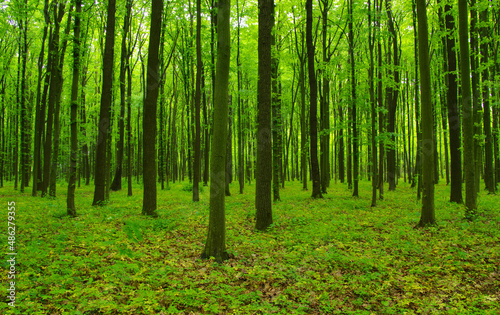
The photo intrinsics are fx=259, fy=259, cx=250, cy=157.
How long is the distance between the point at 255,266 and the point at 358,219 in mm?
6148

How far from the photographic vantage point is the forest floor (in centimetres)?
401

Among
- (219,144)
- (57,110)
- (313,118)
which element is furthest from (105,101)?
(313,118)

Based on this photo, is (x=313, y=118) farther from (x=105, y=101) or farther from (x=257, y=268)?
(x=257, y=268)

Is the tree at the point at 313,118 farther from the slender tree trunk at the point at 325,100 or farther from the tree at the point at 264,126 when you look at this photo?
the tree at the point at 264,126

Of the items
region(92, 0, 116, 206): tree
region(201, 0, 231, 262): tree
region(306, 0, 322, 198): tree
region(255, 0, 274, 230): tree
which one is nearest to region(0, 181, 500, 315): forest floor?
region(201, 0, 231, 262): tree

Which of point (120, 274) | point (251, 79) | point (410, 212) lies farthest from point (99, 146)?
point (251, 79)

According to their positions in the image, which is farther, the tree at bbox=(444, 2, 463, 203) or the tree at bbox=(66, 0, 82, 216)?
the tree at bbox=(444, 2, 463, 203)

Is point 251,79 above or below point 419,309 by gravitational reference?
above

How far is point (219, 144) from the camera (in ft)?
19.0

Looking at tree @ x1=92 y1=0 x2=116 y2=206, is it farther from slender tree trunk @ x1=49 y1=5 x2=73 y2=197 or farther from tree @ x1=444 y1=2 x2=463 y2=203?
tree @ x1=444 y1=2 x2=463 y2=203

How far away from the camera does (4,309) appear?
334 centimetres

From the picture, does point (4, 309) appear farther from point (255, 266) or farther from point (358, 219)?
point (358, 219)

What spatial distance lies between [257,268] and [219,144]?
279 cm

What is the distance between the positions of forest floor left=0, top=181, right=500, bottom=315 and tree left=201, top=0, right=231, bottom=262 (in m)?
→ 0.50
